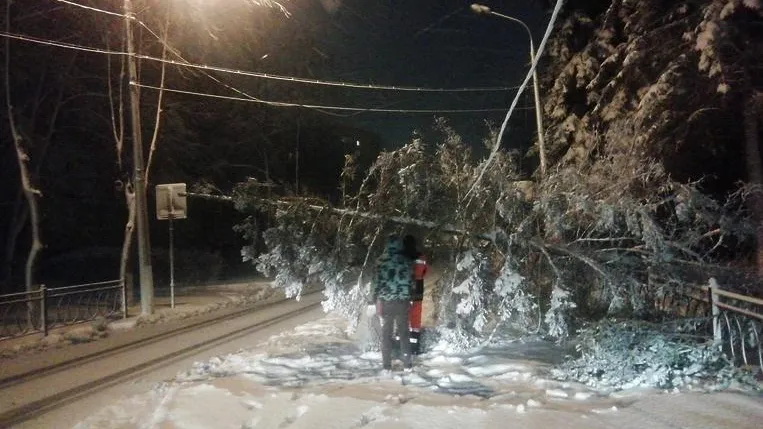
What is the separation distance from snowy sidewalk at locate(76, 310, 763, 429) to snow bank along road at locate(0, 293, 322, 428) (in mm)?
1178

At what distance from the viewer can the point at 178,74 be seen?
22.7m

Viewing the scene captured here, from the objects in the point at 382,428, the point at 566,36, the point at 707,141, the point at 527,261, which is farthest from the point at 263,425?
the point at 566,36

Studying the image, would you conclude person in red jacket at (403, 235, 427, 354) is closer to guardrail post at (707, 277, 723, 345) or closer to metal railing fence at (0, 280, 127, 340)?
guardrail post at (707, 277, 723, 345)

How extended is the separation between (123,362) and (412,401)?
571 cm

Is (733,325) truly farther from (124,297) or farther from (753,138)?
(124,297)

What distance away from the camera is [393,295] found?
805 centimetres

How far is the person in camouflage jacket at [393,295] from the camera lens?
807cm

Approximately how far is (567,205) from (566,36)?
12477mm

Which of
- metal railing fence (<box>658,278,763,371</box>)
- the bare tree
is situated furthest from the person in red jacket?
the bare tree

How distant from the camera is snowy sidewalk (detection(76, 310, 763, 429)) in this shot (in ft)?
19.2

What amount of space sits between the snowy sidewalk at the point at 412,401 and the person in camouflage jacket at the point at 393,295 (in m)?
0.31

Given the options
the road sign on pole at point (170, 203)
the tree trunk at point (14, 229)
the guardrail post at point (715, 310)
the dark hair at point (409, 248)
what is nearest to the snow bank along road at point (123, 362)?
the road sign on pole at point (170, 203)

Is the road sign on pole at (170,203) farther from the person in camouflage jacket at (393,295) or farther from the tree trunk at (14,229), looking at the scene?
the person in camouflage jacket at (393,295)

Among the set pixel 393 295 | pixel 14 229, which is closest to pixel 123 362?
pixel 393 295
